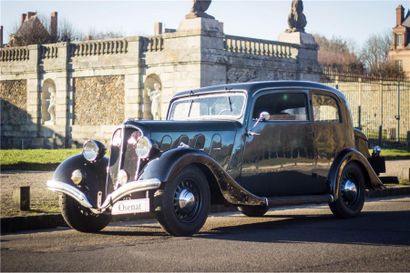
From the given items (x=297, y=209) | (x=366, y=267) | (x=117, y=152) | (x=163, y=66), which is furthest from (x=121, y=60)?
(x=366, y=267)

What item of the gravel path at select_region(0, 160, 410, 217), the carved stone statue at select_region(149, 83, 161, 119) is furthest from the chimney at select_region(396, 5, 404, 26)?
the gravel path at select_region(0, 160, 410, 217)

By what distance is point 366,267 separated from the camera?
6789 mm

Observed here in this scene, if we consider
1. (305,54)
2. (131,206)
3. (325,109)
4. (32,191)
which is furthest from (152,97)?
(131,206)

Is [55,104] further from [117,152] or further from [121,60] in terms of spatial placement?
[117,152]

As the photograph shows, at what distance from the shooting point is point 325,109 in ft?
38.0

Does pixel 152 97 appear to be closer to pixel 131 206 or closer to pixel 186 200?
pixel 186 200

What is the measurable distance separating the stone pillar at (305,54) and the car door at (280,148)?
880 inches

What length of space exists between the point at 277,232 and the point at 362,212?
301cm

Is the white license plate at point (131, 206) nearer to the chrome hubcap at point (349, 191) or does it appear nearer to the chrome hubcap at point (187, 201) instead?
the chrome hubcap at point (187, 201)

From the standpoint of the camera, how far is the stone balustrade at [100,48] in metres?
31.3

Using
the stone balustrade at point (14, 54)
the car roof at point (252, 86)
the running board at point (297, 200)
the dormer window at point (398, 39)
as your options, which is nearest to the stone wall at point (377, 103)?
the stone balustrade at point (14, 54)

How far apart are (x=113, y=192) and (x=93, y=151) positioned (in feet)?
3.32

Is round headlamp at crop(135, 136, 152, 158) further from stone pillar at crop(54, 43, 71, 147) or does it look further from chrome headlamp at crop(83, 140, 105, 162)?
stone pillar at crop(54, 43, 71, 147)

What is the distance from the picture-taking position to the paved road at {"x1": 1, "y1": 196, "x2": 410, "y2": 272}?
22.2 ft
